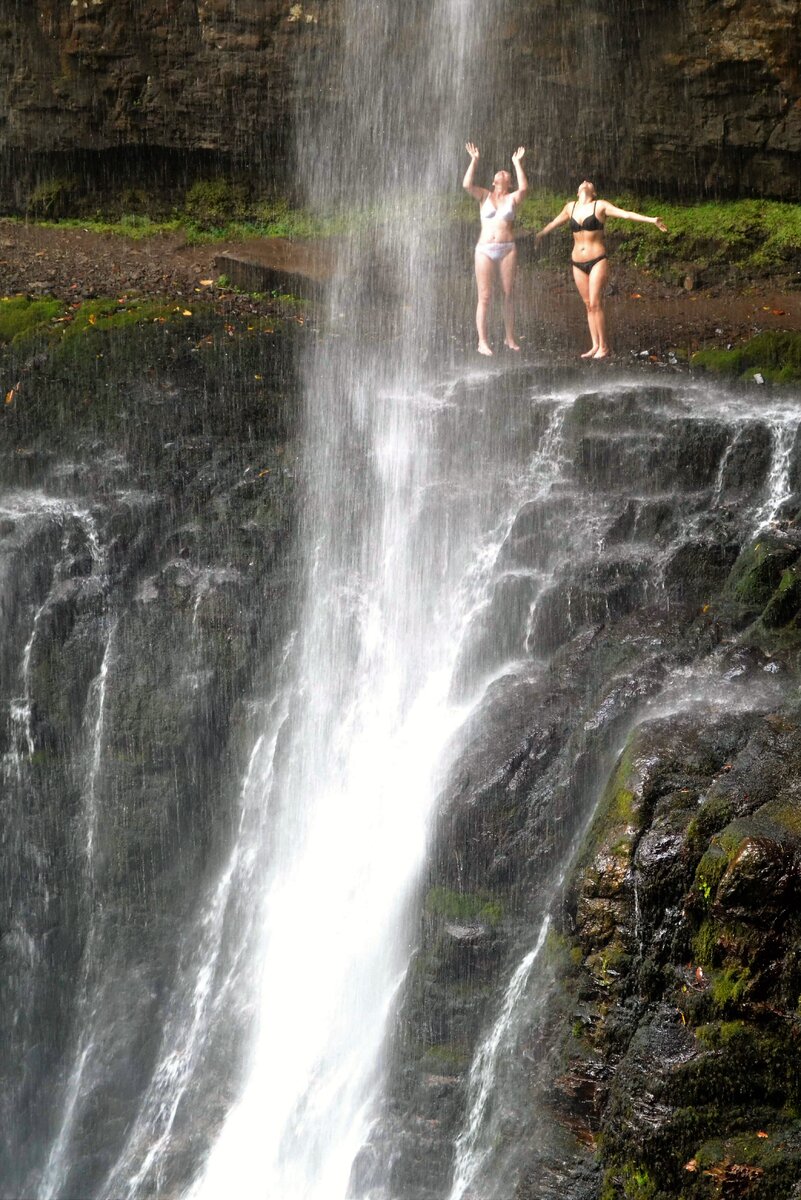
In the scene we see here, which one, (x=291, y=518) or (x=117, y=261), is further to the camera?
(x=117, y=261)

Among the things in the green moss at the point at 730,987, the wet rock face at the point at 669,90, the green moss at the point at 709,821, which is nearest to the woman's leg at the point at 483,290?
the wet rock face at the point at 669,90

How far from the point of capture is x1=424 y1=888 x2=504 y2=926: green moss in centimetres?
834

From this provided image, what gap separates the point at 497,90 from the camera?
50.8 feet

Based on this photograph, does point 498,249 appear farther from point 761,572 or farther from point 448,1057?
point 448,1057

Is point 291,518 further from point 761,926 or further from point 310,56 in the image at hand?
point 310,56

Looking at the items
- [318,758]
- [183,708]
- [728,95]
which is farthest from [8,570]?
[728,95]

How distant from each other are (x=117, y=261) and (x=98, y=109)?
8.28 ft

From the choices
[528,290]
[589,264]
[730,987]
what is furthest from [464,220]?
[730,987]

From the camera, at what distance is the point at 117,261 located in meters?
15.2

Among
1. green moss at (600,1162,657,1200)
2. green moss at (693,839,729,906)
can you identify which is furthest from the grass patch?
green moss at (600,1162,657,1200)

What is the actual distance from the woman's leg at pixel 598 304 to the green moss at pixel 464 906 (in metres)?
6.02

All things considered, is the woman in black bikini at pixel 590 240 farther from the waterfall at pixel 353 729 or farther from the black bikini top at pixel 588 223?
the waterfall at pixel 353 729

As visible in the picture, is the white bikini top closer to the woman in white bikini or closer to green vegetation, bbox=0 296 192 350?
the woman in white bikini

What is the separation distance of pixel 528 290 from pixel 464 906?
848 centimetres
